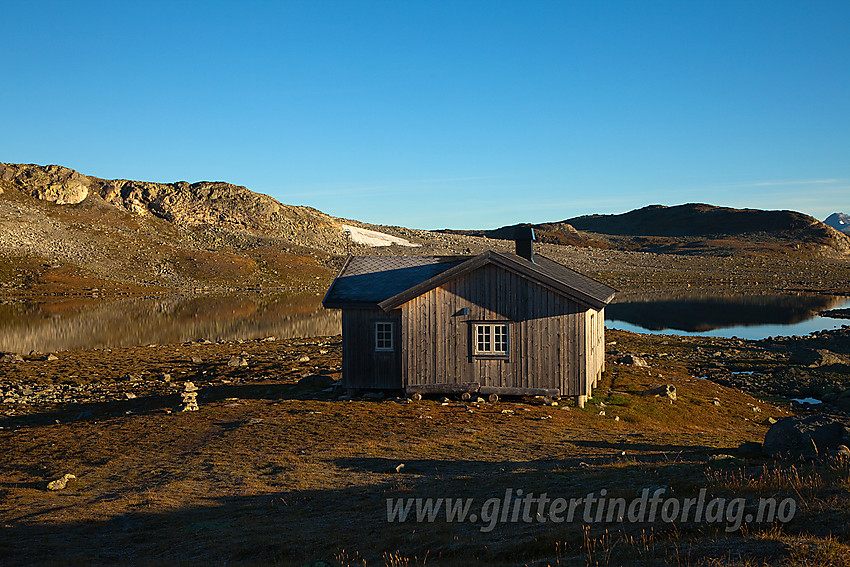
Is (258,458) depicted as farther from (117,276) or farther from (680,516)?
(117,276)

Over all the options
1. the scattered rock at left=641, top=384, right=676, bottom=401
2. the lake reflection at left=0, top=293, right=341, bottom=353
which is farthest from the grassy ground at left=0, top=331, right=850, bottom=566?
the lake reflection at left=0, top=293, right=341, bottom=353

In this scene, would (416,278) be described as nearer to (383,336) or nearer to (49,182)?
(383,336)

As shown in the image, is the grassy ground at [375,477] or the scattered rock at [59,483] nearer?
the grassy ground at [375,477]

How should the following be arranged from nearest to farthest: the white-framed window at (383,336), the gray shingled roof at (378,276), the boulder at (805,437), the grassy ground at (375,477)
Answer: the grassy ground at (375,477)
the boulder at (805,437)
the white-framed window at (383,336)
the gray shingled roof at (378,276)

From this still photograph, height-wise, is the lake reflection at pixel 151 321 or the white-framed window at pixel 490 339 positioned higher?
the white-framed window at pixel 490 339

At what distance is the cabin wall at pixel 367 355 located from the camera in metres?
24.4

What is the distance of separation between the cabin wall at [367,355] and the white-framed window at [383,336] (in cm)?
13

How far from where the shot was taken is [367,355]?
24.7 meters

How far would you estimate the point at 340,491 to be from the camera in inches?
523

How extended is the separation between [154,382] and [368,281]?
11.8 m

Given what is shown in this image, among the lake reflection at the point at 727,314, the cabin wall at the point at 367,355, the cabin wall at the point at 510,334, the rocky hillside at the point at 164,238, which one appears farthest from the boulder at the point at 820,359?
the rocky hillside at the point at 164,238

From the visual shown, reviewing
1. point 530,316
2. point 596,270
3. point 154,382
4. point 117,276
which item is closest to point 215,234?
point 117,276

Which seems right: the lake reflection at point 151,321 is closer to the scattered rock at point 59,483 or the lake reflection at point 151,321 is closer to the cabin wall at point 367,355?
the cabin wall at point 367,355

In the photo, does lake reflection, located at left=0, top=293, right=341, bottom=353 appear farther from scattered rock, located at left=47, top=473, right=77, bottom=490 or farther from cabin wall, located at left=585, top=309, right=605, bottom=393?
scattered rock, located at left=47, top=473, right=77, bottom=490
